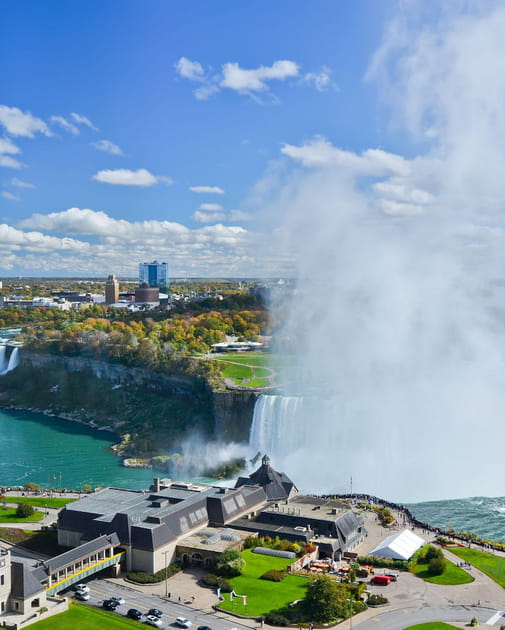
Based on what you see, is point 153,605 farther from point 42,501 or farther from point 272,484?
point 42,501

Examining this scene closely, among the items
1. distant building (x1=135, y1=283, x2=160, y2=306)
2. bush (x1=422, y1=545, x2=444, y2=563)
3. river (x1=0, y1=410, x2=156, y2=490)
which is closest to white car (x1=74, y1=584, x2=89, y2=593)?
bush (x1=422, y1=545, x2=444, y2=563)

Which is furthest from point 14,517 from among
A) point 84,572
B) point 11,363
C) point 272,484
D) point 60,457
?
point 11,363

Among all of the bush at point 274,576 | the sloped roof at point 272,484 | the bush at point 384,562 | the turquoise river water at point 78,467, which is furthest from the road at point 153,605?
the turquoise river water at point 78,467

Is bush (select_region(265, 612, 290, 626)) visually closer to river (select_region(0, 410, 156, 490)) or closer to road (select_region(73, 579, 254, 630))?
road (select_region(73, 579, 254, 630))

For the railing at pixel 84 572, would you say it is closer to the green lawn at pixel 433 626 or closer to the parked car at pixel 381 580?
the parked car at pixel 381 580

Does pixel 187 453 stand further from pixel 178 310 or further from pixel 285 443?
pixel 178 310
